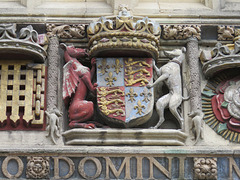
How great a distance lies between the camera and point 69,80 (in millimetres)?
10180

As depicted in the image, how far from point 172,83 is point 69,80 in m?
1.14

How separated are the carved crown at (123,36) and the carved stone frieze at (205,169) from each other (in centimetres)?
135

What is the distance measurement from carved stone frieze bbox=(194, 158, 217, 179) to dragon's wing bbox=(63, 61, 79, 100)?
1.58m

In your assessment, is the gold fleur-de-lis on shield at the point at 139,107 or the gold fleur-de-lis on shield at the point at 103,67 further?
the gold fleur-de-lis on shield at the point at 103,67

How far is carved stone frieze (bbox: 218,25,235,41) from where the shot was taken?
34.3 feet

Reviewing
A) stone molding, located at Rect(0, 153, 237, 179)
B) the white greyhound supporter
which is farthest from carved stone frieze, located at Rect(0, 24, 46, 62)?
the white greyhound supporter

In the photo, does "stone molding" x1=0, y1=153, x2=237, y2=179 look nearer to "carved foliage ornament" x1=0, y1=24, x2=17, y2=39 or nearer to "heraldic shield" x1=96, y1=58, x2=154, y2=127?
"heraldic shield" x1=96, y1=58, x2=154, y2=127

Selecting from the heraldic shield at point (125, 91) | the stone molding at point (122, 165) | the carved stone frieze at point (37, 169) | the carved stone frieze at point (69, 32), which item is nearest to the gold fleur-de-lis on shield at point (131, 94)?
the heraldic shield at point (125, 91)

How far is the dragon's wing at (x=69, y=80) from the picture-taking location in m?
10.1

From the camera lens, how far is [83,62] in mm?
10398

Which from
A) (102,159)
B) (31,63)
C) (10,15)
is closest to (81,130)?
(102,159)

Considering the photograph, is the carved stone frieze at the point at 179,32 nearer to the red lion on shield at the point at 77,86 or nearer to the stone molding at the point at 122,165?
the red lion on shield at the point at 77,86

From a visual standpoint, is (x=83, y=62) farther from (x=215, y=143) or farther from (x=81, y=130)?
(x=215, y=143)

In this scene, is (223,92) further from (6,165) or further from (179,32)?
(6,165)
